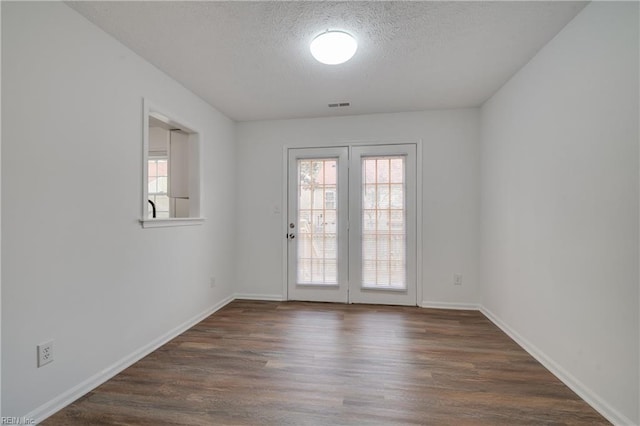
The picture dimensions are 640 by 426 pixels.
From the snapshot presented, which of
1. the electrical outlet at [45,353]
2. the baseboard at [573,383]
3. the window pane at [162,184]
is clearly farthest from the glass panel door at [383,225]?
the electrical outlet at [45,353]

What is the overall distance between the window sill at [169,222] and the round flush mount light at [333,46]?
6.14ft

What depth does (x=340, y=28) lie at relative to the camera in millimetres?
2031

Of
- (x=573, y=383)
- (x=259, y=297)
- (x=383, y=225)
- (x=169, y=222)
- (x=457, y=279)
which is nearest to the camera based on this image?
(x=573, y=383)

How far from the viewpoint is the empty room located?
1.64 m

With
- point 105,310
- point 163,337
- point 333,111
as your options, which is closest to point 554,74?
point 333,111

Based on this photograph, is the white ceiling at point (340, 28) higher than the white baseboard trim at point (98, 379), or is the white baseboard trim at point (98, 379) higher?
the white ceiling at point (340, 28)

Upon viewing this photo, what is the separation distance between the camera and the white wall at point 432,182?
3.66 meters

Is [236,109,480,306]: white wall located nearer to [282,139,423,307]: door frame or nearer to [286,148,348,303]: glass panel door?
[282,139,423,307]: door frame

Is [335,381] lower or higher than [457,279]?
lower

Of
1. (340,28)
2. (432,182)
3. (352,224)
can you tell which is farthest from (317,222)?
(340,28)

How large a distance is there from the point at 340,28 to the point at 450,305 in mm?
3241

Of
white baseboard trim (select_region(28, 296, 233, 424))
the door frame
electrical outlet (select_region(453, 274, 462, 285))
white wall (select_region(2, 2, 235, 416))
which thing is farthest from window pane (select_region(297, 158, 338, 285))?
white wall (select_region(2, 2, 235, 416))

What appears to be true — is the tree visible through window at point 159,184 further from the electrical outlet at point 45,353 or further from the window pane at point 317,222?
the electrical outlet at point 45,353

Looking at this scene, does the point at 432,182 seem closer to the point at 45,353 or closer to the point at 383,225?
the point at 383,225
